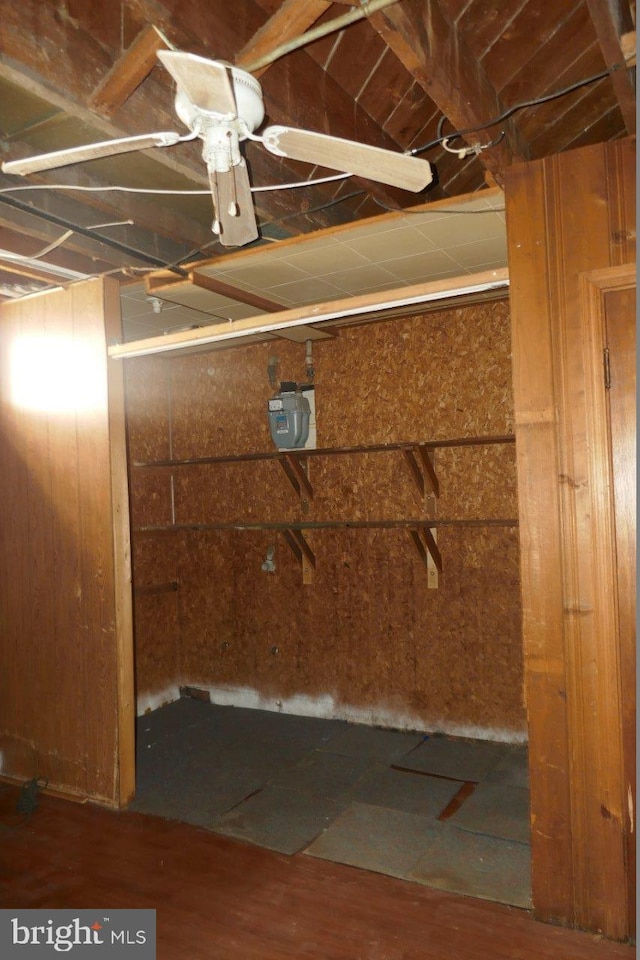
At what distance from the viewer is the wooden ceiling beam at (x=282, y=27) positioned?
1.70 metres

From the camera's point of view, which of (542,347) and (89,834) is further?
(89,834)

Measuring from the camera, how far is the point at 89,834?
9.57ft

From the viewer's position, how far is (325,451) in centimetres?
411

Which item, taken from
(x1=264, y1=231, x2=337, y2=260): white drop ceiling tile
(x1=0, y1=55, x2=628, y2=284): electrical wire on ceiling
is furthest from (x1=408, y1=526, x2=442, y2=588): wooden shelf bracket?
(x1=0, y1=55, x2=628, y2=284): electrical wire on ceiling

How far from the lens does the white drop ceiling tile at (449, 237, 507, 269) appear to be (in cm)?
288

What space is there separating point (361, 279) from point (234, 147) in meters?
1.77

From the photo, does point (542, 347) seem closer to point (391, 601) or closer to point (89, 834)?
point (391, 601)

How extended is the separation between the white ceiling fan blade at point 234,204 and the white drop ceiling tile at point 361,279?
136 cm

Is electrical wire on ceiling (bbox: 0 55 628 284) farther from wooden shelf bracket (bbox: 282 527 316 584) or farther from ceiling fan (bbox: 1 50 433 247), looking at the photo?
wooden shelf bracket (bbox: 282 527 316 584)

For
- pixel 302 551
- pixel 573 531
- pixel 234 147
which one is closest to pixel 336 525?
pixel 302 551

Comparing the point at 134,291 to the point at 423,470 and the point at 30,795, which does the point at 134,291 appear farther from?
the point at 30,795

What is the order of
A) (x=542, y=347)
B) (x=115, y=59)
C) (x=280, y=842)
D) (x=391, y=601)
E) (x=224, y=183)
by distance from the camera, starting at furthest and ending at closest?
1. (x=391, y=601)
2. (x=280, y=842)
3. (x=542, y=347)
4. (x=115, y=59)
5. (x=224, y=183)

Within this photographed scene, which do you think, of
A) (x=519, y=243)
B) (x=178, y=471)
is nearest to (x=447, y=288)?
(x=519, y=243)

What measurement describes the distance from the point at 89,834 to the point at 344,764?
4.49 ft
